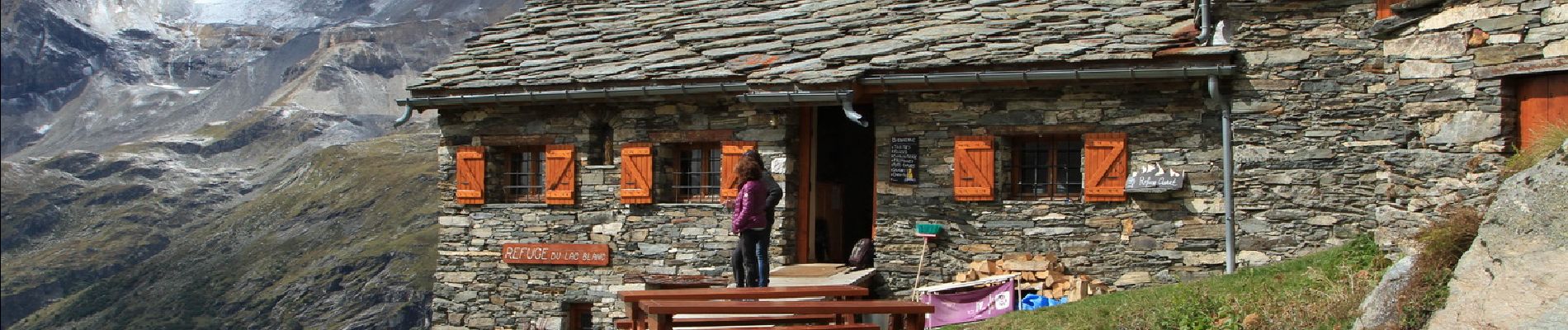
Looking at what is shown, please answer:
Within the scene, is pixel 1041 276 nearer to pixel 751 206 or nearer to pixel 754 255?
pixel 754 255

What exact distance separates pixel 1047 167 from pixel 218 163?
7728cm

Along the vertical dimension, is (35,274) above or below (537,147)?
below

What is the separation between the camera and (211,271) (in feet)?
200

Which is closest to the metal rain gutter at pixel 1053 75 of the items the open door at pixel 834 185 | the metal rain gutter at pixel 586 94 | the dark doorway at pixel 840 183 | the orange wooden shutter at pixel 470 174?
the open door at pixel 834 185

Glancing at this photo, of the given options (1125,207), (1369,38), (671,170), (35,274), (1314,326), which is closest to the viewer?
(1314,326)

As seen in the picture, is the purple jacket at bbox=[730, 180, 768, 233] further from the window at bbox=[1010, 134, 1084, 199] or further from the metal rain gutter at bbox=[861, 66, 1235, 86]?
the window at bbox=[1010, 134, 1084, 199]

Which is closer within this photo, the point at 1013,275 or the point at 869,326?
the point at 869,326

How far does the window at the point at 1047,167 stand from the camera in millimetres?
13812

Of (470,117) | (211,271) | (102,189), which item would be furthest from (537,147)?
(102,189)

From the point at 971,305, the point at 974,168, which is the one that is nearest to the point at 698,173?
the point at 974,168

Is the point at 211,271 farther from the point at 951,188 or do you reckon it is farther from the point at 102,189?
the point at 951,188

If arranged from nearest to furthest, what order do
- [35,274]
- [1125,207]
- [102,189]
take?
[1125,207] < [35,274] < [102,189]

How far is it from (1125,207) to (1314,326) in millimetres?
4242

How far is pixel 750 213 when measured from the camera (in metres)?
12.0
